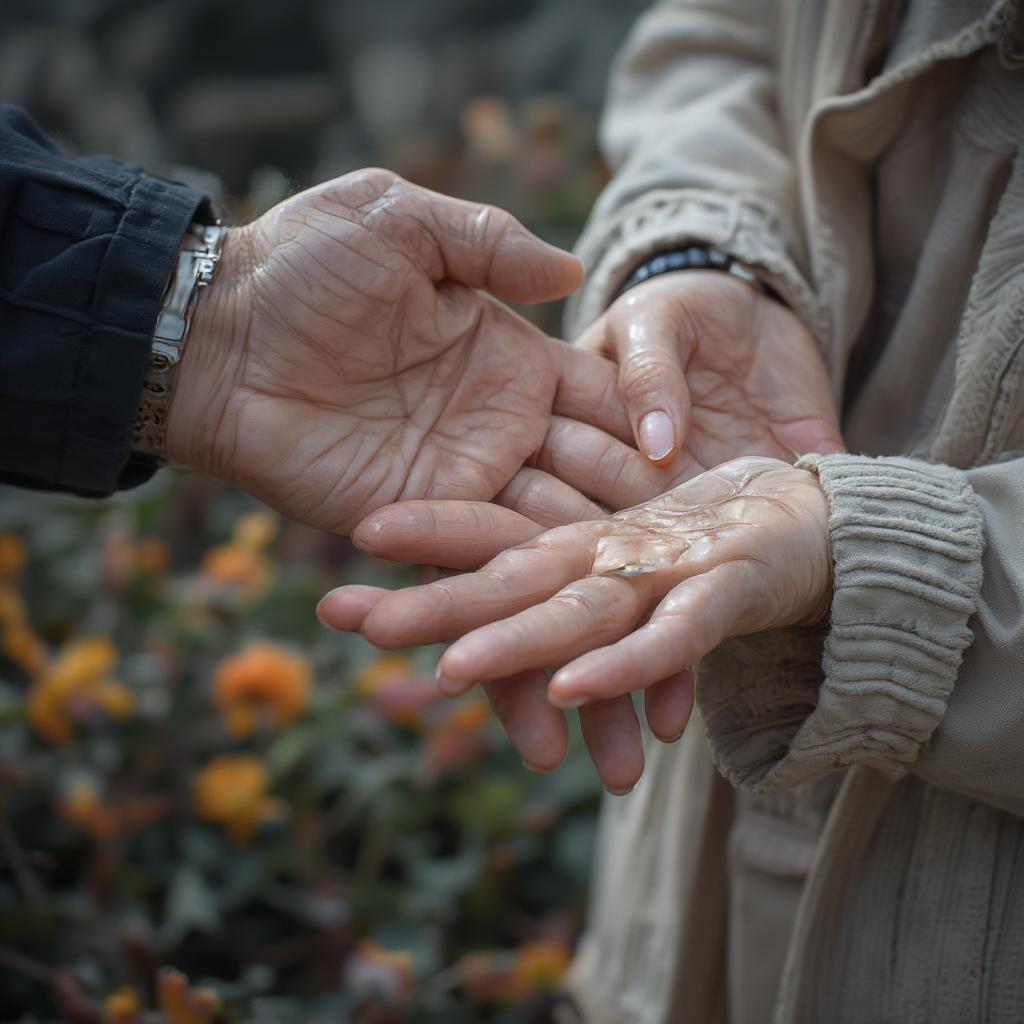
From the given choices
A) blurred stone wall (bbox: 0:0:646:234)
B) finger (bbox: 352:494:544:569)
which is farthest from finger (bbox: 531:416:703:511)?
blurred stone wall (bbox: 0:0:646:234)

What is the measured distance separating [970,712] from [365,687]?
1141 mm

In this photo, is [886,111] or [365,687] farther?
[365,687]

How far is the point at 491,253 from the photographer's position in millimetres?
1207

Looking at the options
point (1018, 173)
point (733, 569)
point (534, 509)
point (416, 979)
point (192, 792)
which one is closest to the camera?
point (733, 569)

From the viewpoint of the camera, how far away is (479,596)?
3.06 feet

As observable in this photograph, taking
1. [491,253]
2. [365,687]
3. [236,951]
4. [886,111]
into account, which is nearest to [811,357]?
[886,111]

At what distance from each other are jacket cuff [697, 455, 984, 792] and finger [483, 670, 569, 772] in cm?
21

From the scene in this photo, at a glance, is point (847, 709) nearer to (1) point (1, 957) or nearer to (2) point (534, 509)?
(2) point (534, 509)

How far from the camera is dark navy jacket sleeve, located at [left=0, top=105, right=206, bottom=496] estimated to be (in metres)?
1.06

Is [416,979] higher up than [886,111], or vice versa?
[886,111]

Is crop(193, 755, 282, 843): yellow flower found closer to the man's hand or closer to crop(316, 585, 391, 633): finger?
the man's hand

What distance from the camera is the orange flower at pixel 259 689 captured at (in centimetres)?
170

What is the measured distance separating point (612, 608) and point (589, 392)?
43 centimetres

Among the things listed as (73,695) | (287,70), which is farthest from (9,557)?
(287,70)
